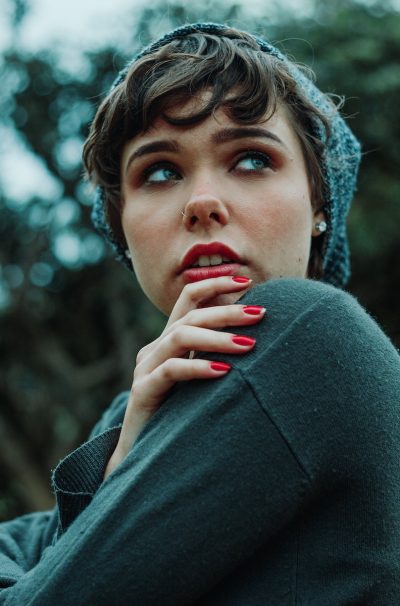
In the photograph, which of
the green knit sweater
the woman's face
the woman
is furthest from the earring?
the green knit sweater

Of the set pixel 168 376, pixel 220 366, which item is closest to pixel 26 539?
pixel 168 376

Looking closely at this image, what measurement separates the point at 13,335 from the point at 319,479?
631cm

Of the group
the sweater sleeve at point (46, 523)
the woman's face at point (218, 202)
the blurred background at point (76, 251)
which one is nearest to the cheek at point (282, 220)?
the woman's face at point (218, 202)

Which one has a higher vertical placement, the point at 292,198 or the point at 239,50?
the point at 239,50

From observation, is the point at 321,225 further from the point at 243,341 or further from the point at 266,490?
the point at 266,490

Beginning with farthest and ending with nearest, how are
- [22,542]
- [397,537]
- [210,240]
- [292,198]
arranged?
[22,542] < [292,198] < [210,240] < [397,537]

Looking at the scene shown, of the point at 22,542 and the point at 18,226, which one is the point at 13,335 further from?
the point at 22,542

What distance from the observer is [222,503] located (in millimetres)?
1115

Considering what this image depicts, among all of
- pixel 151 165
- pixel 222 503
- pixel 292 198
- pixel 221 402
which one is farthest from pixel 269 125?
pixel 222 503

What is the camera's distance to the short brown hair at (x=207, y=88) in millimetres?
1757

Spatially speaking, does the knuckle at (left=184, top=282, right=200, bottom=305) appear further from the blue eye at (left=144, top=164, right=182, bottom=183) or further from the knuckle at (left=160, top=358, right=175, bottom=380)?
the blue eye at (left=144, top=164, right=182, bottom=183)

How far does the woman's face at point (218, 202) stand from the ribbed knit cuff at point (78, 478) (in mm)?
489

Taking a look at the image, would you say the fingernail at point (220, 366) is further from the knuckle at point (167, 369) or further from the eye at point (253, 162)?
the eye at point (253, 162)

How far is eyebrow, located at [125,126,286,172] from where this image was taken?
173 centimetres
